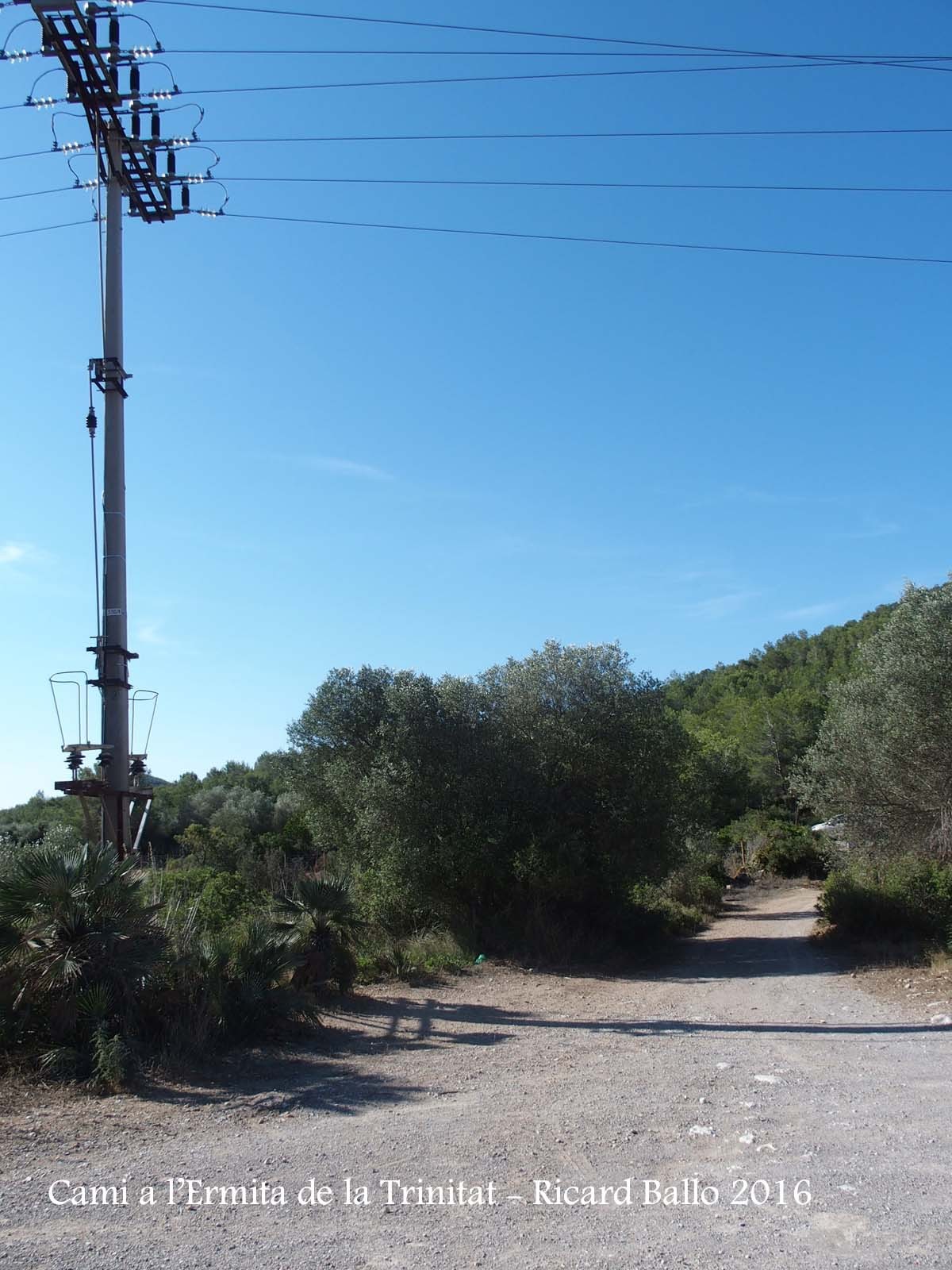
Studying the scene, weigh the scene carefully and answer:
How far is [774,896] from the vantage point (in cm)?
3978

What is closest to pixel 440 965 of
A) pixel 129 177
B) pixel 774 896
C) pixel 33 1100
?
pixel 33 1100

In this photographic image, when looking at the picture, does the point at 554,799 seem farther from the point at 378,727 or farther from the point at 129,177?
the point at 129,177

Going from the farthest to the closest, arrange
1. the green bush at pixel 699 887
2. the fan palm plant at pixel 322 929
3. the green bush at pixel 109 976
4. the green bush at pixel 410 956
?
the green bush at pixel 699 887, the green bush at pixel 410 956, the fan palm plant at pixel 322 929, the green bush at pixel 109 976

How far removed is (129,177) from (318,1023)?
11227mm

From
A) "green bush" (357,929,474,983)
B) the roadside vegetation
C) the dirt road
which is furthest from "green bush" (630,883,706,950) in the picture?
the dirt road

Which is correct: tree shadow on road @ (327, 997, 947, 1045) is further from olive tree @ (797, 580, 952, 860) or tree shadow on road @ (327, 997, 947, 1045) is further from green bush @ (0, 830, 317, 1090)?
olive tree @ (797, 580, 952, 860)

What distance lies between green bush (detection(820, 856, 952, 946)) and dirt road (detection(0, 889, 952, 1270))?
6.41m

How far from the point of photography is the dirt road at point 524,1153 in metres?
4.41

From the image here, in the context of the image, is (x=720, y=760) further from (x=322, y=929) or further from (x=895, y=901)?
(x=322, y=929)

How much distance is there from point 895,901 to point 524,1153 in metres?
13.8

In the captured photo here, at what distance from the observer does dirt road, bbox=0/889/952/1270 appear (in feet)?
14.5

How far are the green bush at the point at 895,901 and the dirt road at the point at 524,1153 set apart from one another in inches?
252

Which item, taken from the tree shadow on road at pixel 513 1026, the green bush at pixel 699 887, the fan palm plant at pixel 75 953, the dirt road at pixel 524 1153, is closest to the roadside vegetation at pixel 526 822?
the fan palm plant at pixel 75 953

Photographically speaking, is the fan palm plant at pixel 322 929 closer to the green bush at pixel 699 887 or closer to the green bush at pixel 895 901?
the green bush at pixel 895 901
